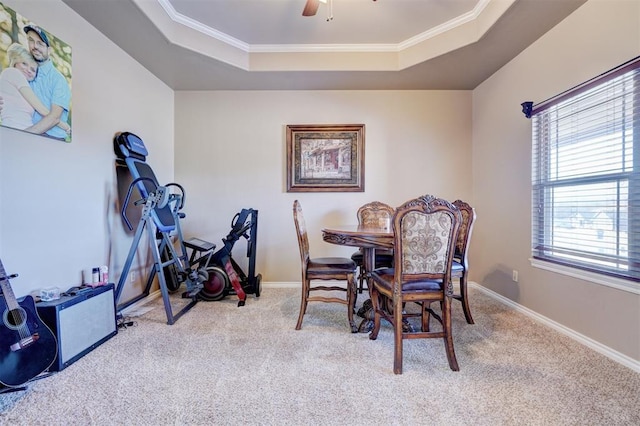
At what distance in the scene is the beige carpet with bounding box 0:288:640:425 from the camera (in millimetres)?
1386

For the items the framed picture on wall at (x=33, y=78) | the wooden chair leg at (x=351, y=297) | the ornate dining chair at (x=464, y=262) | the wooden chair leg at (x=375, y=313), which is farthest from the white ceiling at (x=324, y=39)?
the wooden chair leg at (x=375, y=313)

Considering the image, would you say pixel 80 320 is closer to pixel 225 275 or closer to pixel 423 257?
pixel 225 275

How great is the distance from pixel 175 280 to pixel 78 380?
1.66 m

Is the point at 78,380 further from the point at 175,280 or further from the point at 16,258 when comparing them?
the point at 175,280

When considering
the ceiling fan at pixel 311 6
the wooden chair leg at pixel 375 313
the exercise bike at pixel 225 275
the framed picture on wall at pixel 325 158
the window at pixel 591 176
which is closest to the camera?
the window at pixel 591 176

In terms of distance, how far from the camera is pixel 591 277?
2.06 metres

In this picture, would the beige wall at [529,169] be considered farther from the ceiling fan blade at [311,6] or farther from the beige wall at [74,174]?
the beige wall at [74,174]

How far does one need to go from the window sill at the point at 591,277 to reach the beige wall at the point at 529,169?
0.04 meters

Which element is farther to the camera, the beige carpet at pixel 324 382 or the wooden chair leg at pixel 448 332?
the wooden chair leg at pixel 448 332

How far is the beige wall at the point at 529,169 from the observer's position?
1888 mm

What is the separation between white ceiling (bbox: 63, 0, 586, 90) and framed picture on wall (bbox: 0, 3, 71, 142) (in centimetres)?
45

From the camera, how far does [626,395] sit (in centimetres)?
152

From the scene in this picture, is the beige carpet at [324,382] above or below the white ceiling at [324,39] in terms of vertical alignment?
below

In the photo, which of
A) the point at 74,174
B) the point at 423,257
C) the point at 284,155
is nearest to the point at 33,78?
the point at 74,174
